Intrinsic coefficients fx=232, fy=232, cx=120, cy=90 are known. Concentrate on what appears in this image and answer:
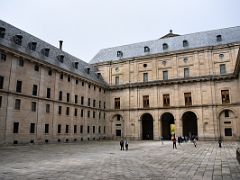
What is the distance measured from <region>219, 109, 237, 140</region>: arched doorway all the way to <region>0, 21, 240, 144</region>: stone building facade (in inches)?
6.0

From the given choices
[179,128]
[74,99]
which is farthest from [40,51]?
[179,128]

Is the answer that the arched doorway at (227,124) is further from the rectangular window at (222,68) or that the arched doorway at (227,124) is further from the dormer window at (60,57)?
the dormer window at (60,57)

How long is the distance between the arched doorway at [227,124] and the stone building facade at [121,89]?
0.15 meters

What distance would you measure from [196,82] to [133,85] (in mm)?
13663

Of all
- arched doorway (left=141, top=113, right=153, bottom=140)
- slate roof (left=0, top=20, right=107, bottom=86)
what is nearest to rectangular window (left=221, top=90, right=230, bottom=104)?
arched doorway (left=141, top=113, right=153, bottom=140)

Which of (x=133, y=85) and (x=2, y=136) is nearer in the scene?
(x=2, y=136)

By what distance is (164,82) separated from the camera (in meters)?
49.7

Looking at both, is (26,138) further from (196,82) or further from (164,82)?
(196,82)

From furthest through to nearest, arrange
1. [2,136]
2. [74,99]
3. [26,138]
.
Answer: [74,99], [26,138], [2,136]

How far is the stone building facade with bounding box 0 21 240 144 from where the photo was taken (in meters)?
32.7

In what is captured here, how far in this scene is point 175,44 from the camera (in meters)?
53.1

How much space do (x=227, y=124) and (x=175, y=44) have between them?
20.7m

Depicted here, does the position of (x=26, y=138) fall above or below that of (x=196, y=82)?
below

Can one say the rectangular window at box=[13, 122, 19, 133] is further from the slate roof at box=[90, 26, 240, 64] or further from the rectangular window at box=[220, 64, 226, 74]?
the rectangular window at box=[220, 64, 226, 74]
